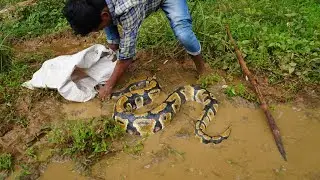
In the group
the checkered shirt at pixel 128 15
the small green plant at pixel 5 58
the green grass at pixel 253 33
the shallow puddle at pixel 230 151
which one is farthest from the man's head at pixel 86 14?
the small green plant at pixel 5 58

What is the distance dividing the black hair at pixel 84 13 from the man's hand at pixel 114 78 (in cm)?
69

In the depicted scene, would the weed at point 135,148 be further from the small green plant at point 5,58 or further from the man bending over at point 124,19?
the small green plant at point 5,58

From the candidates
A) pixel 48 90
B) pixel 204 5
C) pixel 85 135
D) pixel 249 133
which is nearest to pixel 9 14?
pixel 48 90

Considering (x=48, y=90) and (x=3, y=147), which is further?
(x=48, y=90)

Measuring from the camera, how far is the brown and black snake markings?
14.4 ft

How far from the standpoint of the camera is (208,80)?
509 cm

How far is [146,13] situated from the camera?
14.8 ft

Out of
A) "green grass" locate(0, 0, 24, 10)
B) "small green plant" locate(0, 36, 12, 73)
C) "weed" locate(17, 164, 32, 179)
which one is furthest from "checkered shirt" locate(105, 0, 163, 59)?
"green grass" locate(0, 0, 24, 10)

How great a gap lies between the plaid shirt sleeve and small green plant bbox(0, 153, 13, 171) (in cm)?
161

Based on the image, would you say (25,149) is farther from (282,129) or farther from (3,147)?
(282,129)

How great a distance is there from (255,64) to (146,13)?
170 centimetres

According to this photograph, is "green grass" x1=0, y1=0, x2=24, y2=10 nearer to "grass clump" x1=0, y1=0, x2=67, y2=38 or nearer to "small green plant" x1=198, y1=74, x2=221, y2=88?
"grass clump" x1=0, y1=0, x2=67, y2=38

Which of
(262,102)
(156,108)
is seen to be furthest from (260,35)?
(156,108)

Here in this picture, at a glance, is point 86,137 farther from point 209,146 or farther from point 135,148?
point 209,146
